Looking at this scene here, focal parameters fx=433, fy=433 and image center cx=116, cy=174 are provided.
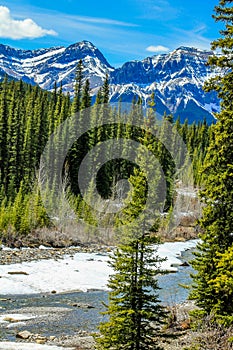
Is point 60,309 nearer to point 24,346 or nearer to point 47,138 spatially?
point 24,346

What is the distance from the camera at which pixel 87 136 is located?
70.5 meters

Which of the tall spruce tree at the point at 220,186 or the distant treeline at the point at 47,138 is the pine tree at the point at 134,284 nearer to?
the tall spruce tree at the point at 220,186

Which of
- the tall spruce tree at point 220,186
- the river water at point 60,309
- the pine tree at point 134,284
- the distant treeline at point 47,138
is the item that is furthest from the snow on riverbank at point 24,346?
the distant treeline at point 47,138

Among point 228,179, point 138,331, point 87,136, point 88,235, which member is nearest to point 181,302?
point 138,331

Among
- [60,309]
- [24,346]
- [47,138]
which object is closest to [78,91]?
[47,138]

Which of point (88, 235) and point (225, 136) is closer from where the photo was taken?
point (225, 136)

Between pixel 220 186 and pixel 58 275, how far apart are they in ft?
71.4

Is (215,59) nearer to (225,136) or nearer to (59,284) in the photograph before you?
(225,136)

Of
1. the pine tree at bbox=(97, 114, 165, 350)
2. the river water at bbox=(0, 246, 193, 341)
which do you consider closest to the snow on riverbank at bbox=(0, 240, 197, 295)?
the river water at bbox=(0, 246, 193, 341)

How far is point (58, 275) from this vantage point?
3403 cm

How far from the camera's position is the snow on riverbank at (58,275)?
30219 mm

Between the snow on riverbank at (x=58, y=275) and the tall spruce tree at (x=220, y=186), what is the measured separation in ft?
52.8

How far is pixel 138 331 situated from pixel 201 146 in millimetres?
110451

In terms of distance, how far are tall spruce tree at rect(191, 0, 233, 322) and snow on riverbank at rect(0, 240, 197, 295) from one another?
16.1 meters
